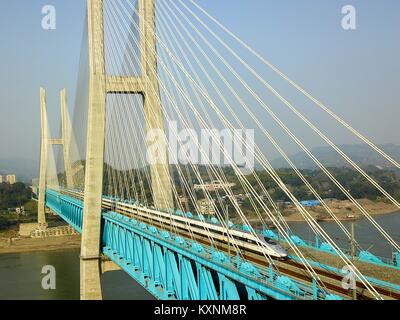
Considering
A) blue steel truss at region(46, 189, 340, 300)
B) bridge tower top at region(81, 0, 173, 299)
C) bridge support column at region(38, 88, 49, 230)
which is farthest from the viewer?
bridge support column at region(38, 88, 49, 230)

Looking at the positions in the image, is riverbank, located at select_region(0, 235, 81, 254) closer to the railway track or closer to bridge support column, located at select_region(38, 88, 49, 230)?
bridge support column, located at select_region(38, 88, 49, 230)

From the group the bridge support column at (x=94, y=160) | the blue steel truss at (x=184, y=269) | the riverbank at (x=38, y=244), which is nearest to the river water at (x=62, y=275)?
the riverbank at (x=38, y=244)

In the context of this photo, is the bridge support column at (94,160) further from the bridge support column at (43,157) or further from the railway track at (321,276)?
the bridge support column at (43,157)

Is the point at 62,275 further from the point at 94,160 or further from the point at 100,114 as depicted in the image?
the point at 100,114

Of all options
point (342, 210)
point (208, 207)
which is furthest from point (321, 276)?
point (342, 210)

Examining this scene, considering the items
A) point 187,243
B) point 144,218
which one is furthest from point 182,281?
point 144,218

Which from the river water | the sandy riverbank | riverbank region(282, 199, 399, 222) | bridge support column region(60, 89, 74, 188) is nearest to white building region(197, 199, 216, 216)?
the river water

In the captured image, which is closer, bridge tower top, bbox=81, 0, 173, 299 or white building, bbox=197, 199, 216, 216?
white building, bbox=197, 199, 216, 216
